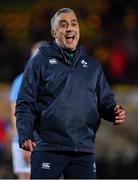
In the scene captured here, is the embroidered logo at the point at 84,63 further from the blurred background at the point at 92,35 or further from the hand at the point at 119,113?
the blurred background at the point at 92,35

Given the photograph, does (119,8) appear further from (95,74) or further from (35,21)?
(95,74)

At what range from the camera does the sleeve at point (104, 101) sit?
7434mm

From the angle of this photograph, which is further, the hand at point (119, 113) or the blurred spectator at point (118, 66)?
the blurred spectator at point (118, 66)

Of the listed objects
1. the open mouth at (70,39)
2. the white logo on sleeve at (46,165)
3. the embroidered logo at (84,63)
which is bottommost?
the white logo on sleeve at (46,165)

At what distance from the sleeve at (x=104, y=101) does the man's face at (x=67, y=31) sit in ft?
1.17

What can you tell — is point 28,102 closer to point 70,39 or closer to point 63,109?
point 63,109

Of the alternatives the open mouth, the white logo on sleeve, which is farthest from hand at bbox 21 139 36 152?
the open mouth

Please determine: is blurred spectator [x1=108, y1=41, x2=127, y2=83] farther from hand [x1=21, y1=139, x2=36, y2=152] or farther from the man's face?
hand [x1=21, y1=139, x2=36, y2=152]

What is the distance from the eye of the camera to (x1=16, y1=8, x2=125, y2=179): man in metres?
7.21

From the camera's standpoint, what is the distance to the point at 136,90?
1662 centimetres

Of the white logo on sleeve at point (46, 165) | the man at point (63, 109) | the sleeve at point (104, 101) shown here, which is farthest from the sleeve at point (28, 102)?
the sleeve at point (104, 101)

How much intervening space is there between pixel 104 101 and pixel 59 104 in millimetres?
450

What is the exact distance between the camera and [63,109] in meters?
7.19

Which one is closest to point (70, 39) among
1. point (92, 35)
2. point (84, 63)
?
point (84, 63)
